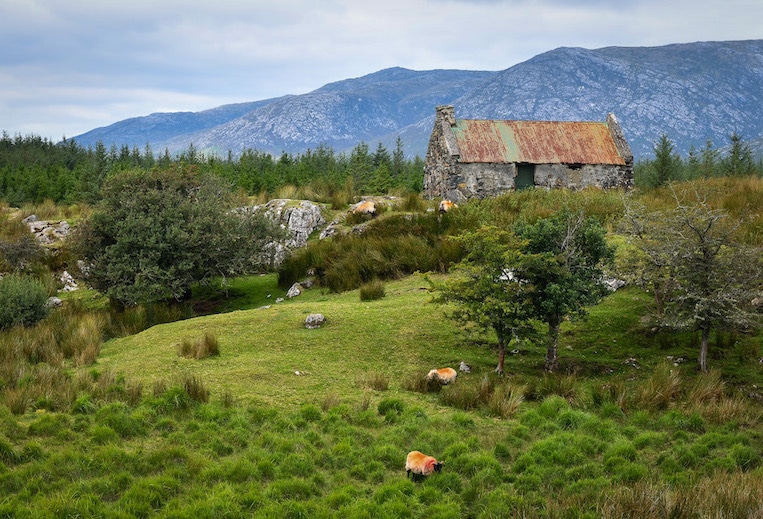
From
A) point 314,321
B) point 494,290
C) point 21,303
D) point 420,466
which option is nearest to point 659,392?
point 494,290

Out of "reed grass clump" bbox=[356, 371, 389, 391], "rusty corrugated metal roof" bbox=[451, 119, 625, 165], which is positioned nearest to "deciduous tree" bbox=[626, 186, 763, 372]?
"reed grass clump" bbox=[356, 371, 389, 391]

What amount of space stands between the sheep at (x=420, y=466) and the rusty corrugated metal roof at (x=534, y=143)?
2439 centimetres

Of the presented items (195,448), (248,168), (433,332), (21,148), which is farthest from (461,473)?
(21,148)

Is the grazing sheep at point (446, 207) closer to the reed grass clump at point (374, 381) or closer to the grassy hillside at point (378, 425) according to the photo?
the grassy hillside at point (378, 425)

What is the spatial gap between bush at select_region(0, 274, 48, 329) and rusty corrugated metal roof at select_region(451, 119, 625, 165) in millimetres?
20495

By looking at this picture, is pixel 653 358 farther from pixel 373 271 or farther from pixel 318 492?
pixel 373 271

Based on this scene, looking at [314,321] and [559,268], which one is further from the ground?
[559,268]

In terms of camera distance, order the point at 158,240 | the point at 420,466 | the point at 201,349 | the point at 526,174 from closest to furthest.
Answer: the point at 420,466
the point at 201,349
the point at 158,240
the point at 526,174

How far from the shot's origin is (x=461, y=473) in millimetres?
7066

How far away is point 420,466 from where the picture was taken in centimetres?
688

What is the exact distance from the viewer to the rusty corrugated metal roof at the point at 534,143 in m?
30.5

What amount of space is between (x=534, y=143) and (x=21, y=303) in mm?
24937

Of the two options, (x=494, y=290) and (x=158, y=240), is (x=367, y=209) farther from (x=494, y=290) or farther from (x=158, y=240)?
(x=494, y=290)

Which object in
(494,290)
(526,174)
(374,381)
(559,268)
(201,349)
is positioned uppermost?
(526,174)
